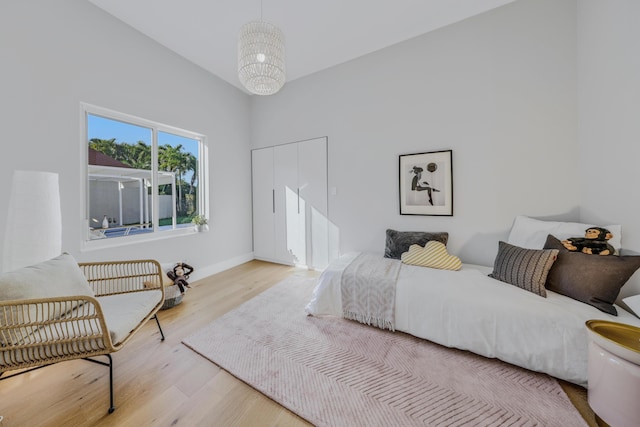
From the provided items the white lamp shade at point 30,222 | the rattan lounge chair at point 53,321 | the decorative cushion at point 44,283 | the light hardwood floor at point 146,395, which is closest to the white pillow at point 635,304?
the light hardwood floor at point 146,395

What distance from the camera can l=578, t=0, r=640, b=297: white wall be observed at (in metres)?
1.47

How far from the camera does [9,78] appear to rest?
1.75 meters

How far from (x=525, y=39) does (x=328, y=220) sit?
2.85 metres

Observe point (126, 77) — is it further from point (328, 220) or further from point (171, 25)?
point (328, 220)

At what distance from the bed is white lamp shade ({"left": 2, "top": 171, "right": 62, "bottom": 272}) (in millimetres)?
2775

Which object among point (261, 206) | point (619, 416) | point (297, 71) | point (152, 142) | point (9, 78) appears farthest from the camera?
point (261, 206)

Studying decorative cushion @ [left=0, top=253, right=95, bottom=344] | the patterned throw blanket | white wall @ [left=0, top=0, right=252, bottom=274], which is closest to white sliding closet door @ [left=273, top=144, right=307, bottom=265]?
white wall @ [left=0, top=0, right=252, bottom=274]

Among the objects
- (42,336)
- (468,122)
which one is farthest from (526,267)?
(42,336)

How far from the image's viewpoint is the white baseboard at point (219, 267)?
10.4 feet

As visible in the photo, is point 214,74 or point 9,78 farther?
point 214,74

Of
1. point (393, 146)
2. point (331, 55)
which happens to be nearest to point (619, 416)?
point (393, 146)

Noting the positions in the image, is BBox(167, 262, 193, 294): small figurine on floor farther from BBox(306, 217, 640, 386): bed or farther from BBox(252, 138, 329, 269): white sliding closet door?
BBox(306, 217, 640, 386): bed

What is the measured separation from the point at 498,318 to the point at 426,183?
5.19ft

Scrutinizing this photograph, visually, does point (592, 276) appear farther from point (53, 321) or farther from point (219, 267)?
point (219, 267)
